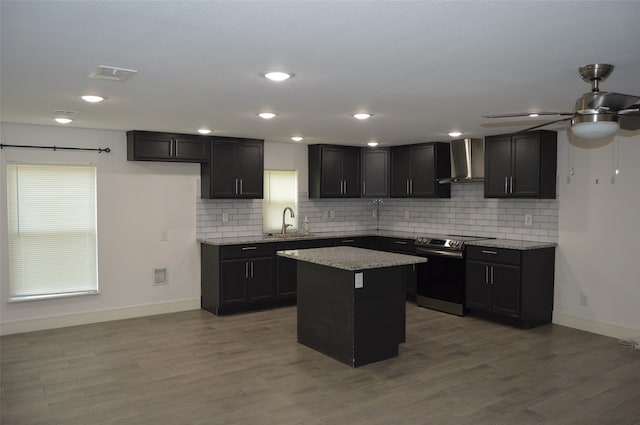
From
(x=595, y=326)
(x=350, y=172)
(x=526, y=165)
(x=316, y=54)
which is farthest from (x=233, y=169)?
(x=595, y=326)

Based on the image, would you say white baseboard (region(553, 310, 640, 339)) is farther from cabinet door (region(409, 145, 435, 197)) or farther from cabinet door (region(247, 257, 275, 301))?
cabinet door (region(247, 257, 275, 301))

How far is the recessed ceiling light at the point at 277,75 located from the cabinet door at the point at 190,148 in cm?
329

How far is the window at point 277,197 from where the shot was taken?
7274mm

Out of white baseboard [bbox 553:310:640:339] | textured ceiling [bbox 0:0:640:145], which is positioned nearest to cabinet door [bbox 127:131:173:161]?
textured ceiling [bbox 0:0:640:145]

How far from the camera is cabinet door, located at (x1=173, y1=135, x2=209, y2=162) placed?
6172 mm

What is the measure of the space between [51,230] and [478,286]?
5.03m

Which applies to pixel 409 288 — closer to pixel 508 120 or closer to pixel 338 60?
pixel 508 120

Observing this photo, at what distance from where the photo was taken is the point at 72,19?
2184mm

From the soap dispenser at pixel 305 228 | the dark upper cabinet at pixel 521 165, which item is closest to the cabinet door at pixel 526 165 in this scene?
the dark upper cabinet at pixel 521 165

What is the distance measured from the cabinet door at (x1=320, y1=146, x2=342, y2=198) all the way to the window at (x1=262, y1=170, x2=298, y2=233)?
43 cm

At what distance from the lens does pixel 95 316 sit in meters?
5.90

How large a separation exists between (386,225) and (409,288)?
1.56m

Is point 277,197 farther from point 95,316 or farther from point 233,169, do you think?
point 95,316

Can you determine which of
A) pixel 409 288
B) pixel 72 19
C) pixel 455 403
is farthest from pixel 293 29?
pixel 409 288
